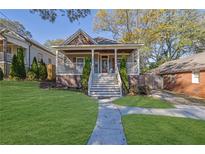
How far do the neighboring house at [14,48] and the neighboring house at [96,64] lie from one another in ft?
13.1

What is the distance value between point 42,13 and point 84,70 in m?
8.73

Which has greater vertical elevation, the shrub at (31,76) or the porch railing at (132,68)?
the porch railing at (132,68)

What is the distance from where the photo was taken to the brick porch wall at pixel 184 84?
16438 millimetres

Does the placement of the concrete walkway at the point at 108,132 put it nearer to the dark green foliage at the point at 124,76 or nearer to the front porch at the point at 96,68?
the front porch at the point at 96,68

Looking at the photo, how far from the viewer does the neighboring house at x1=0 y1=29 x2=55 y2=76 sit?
18859 mm

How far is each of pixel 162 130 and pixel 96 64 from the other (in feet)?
49.2

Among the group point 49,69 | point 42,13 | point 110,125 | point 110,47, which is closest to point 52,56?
point 49,69

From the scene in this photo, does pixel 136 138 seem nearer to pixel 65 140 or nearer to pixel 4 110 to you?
pixel 65 140

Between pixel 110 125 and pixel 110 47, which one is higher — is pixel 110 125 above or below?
below

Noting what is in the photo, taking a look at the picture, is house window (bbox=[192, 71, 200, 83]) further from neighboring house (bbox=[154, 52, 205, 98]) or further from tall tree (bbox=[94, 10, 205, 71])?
tall tree (bbox=[94, 10, 205, 71])

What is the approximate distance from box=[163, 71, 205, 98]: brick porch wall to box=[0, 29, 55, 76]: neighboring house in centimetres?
1340

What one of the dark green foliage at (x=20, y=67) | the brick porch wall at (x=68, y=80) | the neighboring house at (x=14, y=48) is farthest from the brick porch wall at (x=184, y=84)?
the neighboring house at (x=14, y=48)

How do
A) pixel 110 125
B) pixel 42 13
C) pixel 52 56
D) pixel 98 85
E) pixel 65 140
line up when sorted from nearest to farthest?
pixel 65 140 < pixel 110 125 < pixel 42 13 < pixel 98 85 < pixel 52 56

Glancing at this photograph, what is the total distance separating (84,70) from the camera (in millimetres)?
16828
